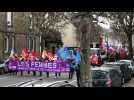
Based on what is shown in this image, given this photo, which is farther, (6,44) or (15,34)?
(15,34)

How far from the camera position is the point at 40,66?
2975 cm

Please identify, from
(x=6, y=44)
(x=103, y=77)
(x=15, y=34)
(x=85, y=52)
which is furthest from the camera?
(x=15, y=34)

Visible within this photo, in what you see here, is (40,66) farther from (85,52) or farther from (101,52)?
(85,52)

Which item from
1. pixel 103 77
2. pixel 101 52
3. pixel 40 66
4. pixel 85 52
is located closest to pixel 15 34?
pixel 101 52

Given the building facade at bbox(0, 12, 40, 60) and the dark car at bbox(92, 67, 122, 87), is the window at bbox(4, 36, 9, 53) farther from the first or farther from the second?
the dark car at bbox(92, 67, 122, 87)

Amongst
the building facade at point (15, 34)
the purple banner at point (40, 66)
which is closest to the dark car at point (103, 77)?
the purple banner at point (40, 66)

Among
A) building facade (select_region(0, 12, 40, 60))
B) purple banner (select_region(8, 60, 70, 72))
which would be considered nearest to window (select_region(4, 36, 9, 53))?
building facade (select_region(0, 12, 40, 60))

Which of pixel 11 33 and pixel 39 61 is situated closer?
pixel 39 61

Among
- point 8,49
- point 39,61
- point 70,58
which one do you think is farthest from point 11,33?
point 70,58

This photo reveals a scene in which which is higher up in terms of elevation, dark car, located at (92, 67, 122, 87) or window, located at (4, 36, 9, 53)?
window, located at (4, 36, 9, 53)

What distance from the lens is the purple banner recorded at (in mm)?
28859

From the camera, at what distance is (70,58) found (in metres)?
27.8
